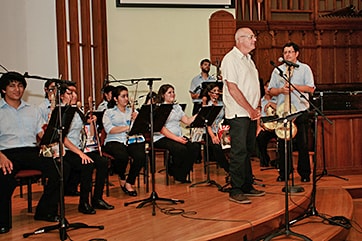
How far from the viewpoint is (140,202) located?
4.89 metres

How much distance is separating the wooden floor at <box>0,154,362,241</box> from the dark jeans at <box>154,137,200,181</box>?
0.22m

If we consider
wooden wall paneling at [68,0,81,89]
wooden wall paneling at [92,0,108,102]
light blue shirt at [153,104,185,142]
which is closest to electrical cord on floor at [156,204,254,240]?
light blue shirt at [153,104,185,142]

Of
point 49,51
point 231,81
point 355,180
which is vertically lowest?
point 355,180

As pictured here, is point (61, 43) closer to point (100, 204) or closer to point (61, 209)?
point (100, 204)

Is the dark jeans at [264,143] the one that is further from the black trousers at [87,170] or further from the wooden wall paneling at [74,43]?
the black trousers at [87,170]

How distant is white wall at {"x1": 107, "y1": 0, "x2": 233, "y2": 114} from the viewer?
884 cm

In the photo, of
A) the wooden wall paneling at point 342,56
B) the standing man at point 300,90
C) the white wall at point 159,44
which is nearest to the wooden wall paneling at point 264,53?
the white wall at point 159,44

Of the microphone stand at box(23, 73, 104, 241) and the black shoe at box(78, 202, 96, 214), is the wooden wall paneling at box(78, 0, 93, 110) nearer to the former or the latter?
the black shoe at box(78, 202, 96, 214)

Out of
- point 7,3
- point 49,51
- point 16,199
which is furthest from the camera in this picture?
point 49,51

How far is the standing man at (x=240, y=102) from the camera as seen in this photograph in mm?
4609

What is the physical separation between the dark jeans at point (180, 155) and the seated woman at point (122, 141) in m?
0.35

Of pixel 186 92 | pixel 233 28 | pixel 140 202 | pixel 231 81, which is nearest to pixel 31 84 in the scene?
pixel 140 202

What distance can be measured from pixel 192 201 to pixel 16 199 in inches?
74.0

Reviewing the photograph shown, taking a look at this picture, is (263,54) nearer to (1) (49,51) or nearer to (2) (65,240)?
(1) (49,51)
